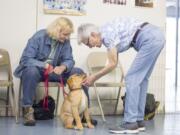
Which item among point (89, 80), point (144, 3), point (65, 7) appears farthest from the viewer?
point (144, 3)

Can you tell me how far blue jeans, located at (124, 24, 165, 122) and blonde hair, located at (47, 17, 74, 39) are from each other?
0.78 meters

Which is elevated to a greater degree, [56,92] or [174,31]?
[174,31]

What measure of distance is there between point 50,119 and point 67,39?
0.93 meters

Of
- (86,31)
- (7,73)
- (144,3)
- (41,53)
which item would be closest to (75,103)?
(86,31)

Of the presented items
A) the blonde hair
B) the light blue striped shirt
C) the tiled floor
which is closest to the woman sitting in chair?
the blonde hair

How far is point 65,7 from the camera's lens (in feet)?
16.1

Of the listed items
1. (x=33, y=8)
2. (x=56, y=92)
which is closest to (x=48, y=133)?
(x=56, y=92)

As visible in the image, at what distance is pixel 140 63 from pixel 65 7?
5.68ft

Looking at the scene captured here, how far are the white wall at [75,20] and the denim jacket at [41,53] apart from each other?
1.88 feet

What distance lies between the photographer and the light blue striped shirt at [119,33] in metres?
3.47

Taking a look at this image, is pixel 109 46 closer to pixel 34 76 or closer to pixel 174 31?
pixel 34 76

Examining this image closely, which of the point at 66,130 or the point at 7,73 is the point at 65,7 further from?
the point at 66,130

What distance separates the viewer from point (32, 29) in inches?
190

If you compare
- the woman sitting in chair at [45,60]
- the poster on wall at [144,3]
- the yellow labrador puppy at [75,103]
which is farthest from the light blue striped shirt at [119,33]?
the poster on wall at [144,3]
